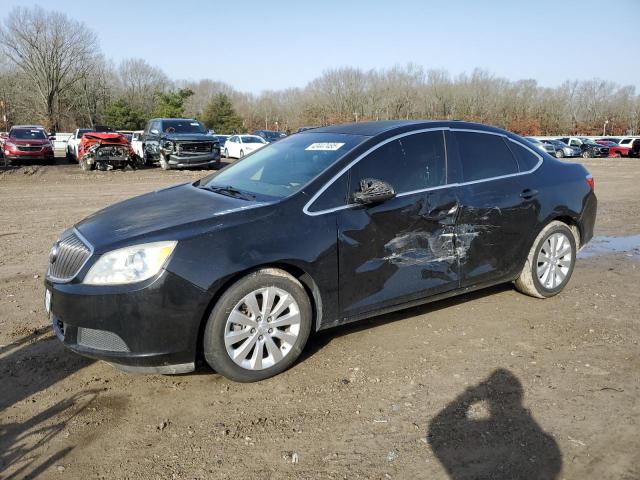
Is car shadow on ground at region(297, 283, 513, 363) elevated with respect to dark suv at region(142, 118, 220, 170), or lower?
lower

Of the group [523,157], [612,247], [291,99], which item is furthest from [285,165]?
[291,99]

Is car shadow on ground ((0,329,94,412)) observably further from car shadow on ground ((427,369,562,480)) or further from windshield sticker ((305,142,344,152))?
car shadow on ground ((427,369,562,480))

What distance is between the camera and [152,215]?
3652mm

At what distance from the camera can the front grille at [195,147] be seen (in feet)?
63.1

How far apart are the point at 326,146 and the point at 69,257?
6.91 ft

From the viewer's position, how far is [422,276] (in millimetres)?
4129

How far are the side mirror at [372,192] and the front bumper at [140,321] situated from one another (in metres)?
1.33

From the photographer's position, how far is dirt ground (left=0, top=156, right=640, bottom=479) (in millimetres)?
2664

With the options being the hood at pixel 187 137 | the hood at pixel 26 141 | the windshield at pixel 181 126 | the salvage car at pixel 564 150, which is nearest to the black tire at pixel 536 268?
the hood at pixel 187 137

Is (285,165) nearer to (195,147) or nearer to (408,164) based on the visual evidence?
(408,164)

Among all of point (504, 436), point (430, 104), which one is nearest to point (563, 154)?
point (430, 104)

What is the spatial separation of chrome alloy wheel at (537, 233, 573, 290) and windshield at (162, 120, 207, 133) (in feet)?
56.6

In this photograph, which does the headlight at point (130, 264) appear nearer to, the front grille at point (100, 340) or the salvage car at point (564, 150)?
the front grille at point (100, 340)

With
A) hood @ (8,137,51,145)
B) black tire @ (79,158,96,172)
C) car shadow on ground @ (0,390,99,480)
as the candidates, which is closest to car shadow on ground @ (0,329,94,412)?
car shadow on ground @ (0,390,99,480)
